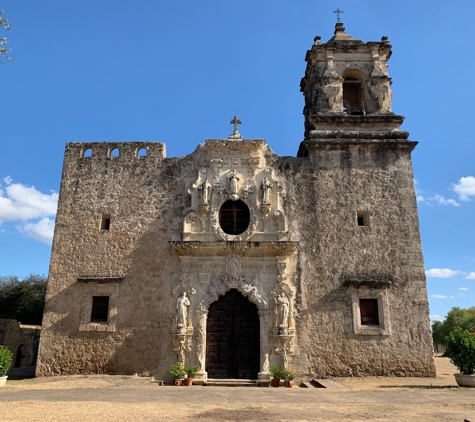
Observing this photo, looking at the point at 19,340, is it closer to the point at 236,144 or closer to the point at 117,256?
the point at 117,256

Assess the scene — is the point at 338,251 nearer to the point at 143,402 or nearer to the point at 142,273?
the point at 142,273

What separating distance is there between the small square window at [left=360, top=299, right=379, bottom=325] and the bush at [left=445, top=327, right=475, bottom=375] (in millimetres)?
2129

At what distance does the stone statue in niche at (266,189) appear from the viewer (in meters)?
13.2

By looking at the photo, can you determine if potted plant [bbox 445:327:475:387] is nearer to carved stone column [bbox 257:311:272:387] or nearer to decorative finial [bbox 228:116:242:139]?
carved stone column [bbox 257:311:272:387]

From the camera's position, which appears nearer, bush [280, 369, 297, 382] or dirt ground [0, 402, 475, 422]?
dirt ground [0, 402, 475, 422]

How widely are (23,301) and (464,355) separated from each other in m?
28.9

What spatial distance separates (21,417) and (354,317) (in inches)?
362

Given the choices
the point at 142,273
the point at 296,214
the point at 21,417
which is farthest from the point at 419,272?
the point at 21,417

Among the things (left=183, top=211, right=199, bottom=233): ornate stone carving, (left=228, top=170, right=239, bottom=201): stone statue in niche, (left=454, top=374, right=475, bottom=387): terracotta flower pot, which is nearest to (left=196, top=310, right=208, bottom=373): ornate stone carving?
(left=183, top=211, right=199, bottom=233): ornate stone carving

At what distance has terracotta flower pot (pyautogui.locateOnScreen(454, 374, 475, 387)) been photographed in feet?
34.2

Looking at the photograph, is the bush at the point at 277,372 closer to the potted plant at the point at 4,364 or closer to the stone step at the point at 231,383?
the stone step at the point at 231,383

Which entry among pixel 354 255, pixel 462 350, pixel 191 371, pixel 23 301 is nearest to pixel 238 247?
pixel 354 255

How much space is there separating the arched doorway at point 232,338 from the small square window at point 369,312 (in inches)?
126

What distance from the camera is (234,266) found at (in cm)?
1277
